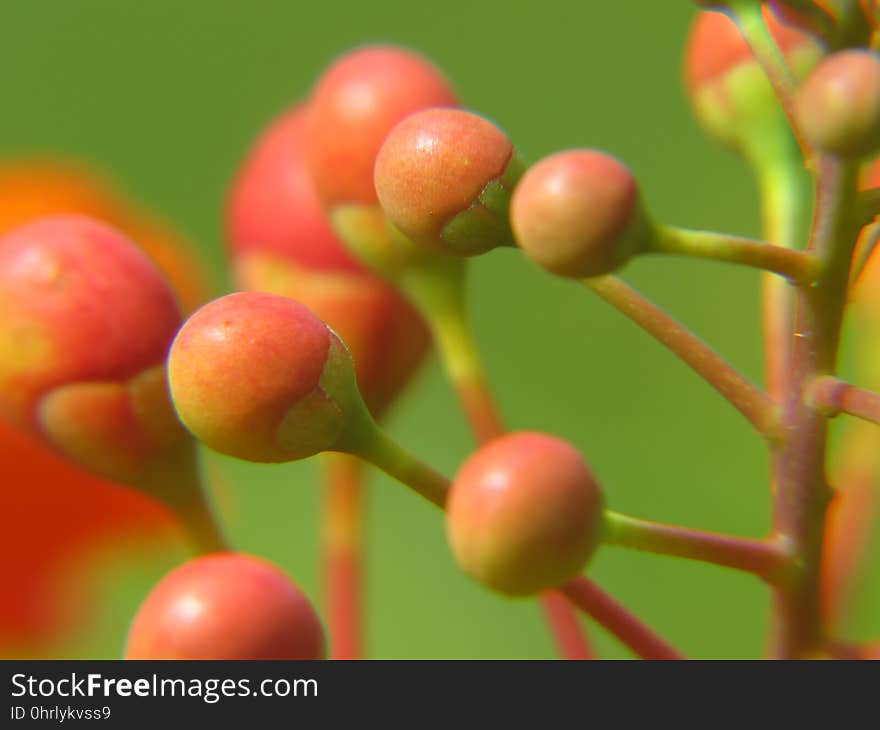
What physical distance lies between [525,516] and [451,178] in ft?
0.29

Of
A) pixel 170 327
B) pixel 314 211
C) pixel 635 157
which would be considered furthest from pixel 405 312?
pixel 635 157

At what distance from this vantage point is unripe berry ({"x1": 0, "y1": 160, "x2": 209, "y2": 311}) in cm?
79

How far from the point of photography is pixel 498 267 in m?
1.30

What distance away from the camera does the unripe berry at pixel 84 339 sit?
0.42 metres

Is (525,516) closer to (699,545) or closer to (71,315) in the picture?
(699,545)

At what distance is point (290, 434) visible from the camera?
0.36 m

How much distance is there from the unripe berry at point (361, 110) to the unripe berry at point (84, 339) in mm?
84

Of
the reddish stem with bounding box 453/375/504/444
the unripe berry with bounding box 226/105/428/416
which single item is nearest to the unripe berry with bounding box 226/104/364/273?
the unripe berry with bounding box 226/105/428/416

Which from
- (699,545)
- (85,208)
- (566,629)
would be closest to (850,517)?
(566,629)

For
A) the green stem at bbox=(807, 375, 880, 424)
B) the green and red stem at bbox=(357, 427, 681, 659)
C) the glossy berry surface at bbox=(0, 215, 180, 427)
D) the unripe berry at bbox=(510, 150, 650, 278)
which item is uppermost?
the unripe berry at bbox=(510, 150, 650, 278)

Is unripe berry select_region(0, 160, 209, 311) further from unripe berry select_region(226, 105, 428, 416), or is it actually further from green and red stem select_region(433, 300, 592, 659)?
green and red stem select_region(433, 300, 592, 659)

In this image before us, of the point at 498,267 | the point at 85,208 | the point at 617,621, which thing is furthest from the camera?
the point at 498,267

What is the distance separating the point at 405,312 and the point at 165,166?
0.84m

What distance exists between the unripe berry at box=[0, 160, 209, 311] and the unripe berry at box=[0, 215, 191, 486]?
310 millimetres
